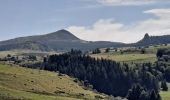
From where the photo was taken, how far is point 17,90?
199m

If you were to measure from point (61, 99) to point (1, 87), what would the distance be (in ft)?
97.0

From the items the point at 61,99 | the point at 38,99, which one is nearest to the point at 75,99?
the point at 61,99

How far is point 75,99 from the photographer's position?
193m

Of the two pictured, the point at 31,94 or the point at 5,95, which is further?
the point at 31,94

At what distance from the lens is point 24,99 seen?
17375 centimetres

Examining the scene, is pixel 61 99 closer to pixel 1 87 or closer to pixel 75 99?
pixel 75 99

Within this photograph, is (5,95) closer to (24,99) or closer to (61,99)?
(24,99)

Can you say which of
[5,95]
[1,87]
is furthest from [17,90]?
[5,95]

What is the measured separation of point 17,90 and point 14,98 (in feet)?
81.3

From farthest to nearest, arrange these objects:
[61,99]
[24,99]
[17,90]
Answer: [17,90] < [61,99] < [24,99]

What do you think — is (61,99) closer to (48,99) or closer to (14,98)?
(48,99)

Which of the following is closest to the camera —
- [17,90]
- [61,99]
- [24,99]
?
[24,99]

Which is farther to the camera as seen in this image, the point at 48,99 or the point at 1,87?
the point at 1,87

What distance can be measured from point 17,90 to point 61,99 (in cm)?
2453
